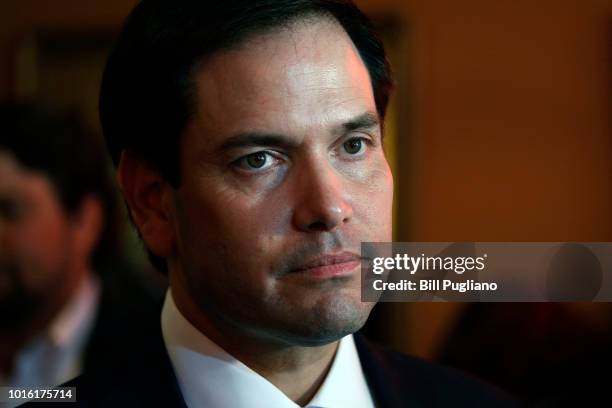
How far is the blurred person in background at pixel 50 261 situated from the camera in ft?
6.90

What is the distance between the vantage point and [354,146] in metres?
1.05

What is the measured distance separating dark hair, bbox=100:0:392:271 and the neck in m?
0.18

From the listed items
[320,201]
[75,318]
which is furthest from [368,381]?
[75,318]

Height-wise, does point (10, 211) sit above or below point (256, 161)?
below

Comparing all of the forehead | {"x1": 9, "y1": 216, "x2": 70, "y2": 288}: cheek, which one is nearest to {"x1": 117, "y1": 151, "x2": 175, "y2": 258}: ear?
the forehead

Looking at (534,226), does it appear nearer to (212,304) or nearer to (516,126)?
(516,126)

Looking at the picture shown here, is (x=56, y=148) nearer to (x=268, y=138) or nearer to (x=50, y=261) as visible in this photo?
(x=50, y=261)

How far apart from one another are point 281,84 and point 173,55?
147 millimetres

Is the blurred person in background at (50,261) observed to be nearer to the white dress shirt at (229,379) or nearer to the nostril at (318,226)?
the white dress shirt at (229,379)

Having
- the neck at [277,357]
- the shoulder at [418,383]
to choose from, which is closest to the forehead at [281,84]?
the neck at [277,357]

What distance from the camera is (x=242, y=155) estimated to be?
3.34 ft

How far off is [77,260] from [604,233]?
1.23m

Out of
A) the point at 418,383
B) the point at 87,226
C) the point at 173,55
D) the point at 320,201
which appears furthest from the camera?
the point at 87,226

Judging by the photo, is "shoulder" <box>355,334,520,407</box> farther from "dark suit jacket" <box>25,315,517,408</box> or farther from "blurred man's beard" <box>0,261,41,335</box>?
"blurred man's beard" <box>0,261,41,335</box>
